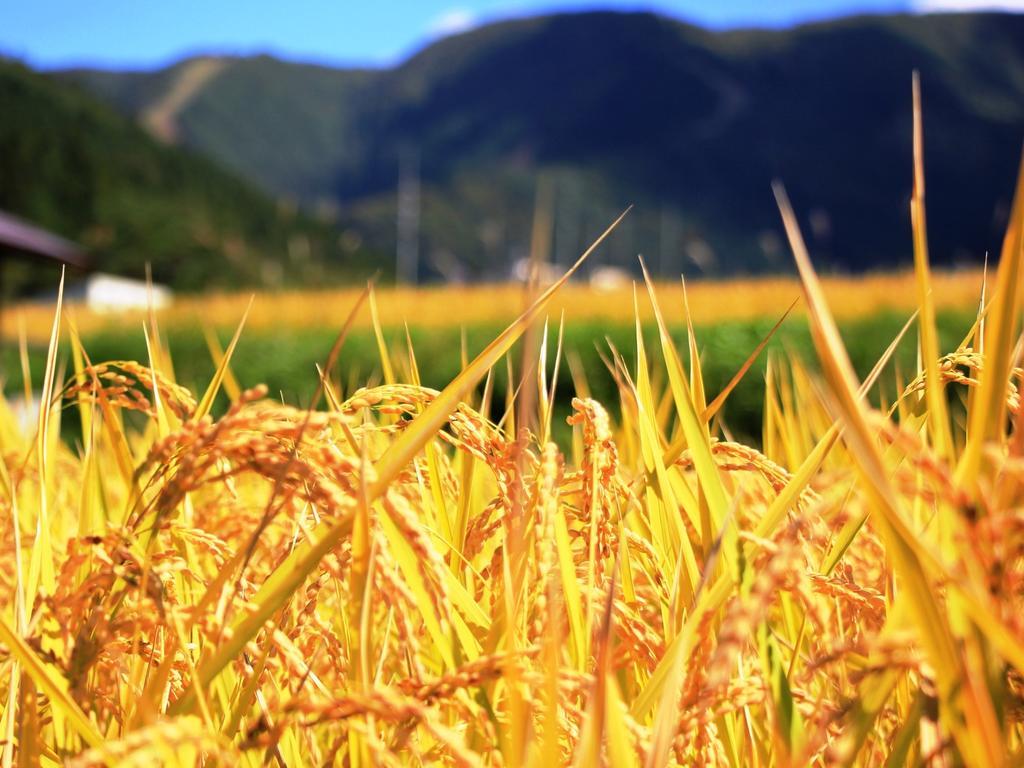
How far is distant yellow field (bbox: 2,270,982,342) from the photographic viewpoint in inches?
321

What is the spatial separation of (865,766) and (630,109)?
130 meters

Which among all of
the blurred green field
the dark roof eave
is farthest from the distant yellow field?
the dark roof eave

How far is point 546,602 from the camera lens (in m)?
0.54

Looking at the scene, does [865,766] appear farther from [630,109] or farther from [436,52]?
[436,52]

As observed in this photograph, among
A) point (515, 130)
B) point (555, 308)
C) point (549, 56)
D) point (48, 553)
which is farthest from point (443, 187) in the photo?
point (48, 553)

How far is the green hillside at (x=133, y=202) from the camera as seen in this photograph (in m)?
35.8

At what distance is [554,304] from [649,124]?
119242mm

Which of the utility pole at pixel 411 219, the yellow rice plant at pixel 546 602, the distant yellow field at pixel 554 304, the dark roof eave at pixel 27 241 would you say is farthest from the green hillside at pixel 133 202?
the yellow rice plant at pixel 546 602

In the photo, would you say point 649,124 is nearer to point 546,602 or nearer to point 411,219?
point 411,219

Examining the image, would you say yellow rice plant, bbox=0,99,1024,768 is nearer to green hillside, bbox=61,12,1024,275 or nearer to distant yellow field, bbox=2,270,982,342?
distant yellow field, bbox=2,270,982,342

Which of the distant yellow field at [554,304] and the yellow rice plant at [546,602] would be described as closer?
the yellow rice plant at [546,602]

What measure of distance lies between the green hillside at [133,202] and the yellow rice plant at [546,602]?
28287 mm

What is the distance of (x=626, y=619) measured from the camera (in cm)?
67

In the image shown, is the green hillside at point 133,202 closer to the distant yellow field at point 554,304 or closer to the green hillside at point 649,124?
the distant yellow field at point 554,304
